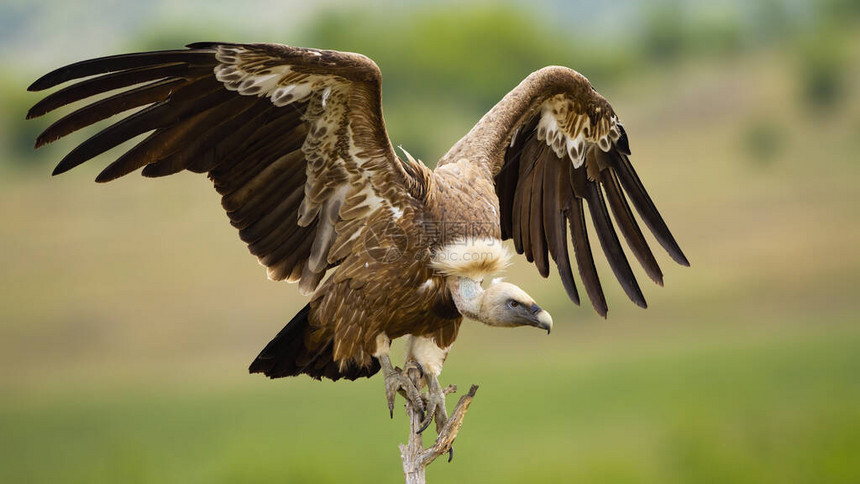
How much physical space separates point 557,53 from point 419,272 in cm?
4960

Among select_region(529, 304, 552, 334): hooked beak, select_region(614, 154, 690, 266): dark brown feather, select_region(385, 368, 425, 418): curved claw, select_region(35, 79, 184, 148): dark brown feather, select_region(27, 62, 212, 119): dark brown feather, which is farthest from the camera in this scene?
select_region(614, 154, 690, 266): dark brown feather

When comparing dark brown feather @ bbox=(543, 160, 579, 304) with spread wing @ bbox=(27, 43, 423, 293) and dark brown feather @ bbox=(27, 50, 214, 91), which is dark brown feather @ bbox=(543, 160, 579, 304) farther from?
dark brown feather @ bbox=(27, 50, 214, 91)

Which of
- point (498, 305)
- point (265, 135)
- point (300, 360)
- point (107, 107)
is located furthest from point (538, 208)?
point (107, 107)

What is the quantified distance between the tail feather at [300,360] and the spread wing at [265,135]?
30cm

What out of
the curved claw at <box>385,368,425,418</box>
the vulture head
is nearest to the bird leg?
the curved claw at <box>385,368,425,418</box>

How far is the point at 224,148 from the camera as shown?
17.3ft

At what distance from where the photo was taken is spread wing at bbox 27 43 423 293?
15.9ft

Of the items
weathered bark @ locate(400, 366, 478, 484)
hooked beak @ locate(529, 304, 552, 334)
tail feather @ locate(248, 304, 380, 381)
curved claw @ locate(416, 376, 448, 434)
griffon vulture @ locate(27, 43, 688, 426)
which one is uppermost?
griffon vulture @ locate(27, 43, 688, 426)

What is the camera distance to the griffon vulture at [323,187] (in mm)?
4902

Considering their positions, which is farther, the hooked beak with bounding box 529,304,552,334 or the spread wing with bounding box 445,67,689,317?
the spread wing with bounding box 445,67,689,317

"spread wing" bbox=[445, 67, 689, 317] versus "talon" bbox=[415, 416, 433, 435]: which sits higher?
"spread wing" bbox=[445, 67, 689, 317]

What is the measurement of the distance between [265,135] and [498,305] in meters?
1.52

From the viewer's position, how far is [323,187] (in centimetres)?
549

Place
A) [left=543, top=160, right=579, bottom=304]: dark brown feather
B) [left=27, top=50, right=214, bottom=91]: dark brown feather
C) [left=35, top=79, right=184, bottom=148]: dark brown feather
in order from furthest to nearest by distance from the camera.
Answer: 1. [left=543, top=160, right=579, bottom=304]: dark brown feather
2. [left=35, top=79, right=184, bottom=148]: dark brown feather
3. [left=27, top=50, right=214, bottom=91]: dark brown feather
